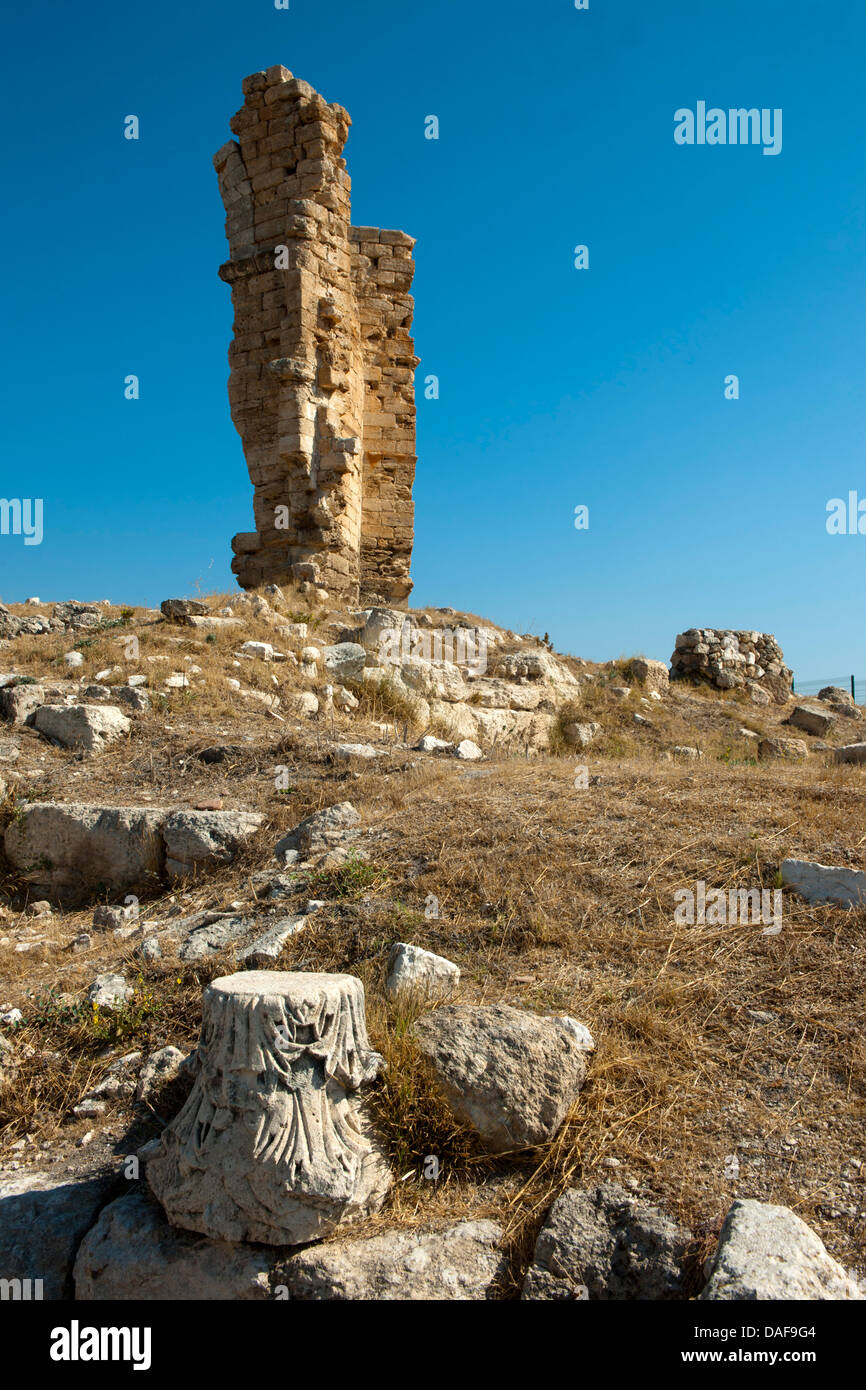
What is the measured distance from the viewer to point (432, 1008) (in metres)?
3.15

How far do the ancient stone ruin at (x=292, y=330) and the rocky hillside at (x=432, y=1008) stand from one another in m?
4.64

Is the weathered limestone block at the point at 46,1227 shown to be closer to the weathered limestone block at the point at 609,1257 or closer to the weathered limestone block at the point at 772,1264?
the weathered limestone block at the point at 609,1257

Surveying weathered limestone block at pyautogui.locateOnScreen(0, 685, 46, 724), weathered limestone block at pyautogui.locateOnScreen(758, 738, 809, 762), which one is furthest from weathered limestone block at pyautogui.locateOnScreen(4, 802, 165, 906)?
weathered limestone block at pyautogui.locateOnScreen(758, 738, 809, 762)

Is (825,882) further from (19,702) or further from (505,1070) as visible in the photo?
(19,702)

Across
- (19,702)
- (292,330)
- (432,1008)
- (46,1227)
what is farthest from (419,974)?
(292,330)

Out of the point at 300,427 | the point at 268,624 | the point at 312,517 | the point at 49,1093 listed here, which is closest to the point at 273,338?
the point at 300,427

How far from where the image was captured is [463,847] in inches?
171

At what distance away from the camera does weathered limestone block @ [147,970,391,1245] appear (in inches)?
94.5

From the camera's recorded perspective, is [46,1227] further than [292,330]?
No

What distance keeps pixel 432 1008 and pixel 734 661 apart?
38.7 ft

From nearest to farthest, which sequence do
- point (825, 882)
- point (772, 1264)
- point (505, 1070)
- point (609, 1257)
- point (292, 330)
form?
point (772, 1264)
point (609, 1257)
point (505, 1070)
point (825, 882)
point (292, 330)

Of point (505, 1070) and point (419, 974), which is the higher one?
point (419, 974)

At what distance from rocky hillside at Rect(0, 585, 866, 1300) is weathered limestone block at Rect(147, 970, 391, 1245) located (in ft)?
0.04

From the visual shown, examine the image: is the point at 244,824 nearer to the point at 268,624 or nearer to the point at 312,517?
the point at 268,624
